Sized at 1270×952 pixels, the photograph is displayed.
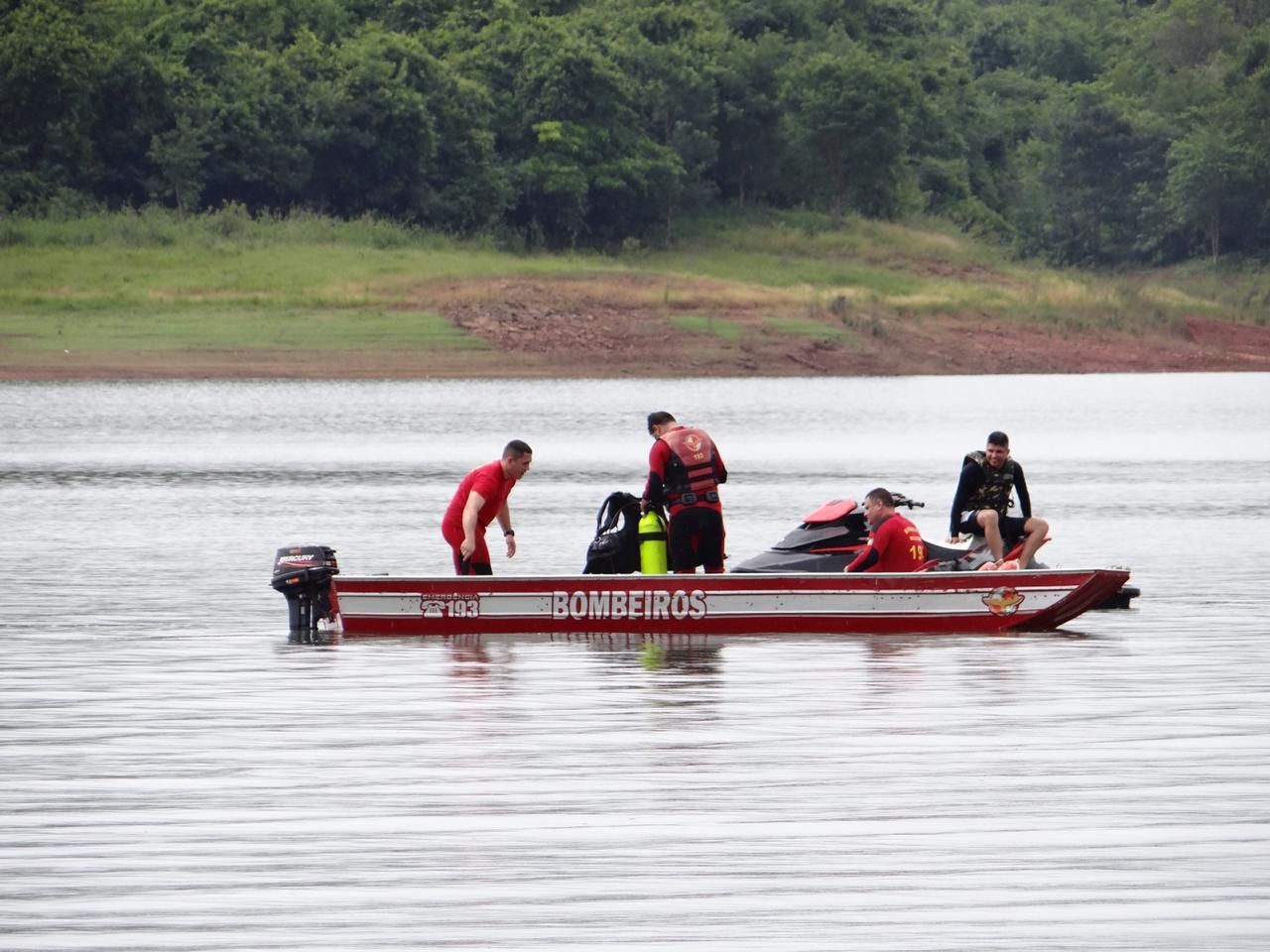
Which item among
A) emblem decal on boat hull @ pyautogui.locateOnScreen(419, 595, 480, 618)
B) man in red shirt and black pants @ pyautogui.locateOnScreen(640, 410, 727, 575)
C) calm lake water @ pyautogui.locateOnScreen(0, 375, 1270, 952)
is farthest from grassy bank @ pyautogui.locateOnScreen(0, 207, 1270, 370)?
man in red shirt and black pants @ pyautogui.locateOnScreen(640, 410, 727, 575)

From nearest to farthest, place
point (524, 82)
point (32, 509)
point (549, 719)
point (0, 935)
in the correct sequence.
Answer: point (0, 935)
point (549, 719)
point (32, 509)
point (524, 82)

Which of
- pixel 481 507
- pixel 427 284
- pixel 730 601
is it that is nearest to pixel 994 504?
pixel 730 601

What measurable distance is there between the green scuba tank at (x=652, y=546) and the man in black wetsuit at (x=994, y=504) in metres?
2.17

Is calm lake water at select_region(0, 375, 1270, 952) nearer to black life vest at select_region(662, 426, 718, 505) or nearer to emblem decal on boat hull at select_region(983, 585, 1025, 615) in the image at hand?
emblem decal on boat hull at select_region(983, 585, 1025, 615)

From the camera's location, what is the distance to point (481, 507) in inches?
723

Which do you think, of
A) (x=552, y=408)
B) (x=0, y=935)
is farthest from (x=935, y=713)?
(x=552, y=408)

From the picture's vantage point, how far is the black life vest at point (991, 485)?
61.8ft

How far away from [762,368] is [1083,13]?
84479mm

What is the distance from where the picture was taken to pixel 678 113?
341ft

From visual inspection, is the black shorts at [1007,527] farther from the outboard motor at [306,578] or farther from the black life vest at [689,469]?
the outboard motor at [306,578]

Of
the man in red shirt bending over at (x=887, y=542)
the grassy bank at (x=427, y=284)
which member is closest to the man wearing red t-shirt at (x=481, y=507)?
the man in red shirt bending over at (x=887, y=542)

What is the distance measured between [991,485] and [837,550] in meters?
1.26

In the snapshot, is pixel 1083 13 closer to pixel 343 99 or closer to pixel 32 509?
pixel 343 99

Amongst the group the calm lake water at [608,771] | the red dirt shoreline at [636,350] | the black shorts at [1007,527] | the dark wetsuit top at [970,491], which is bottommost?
the calm lake water at [608,771]
